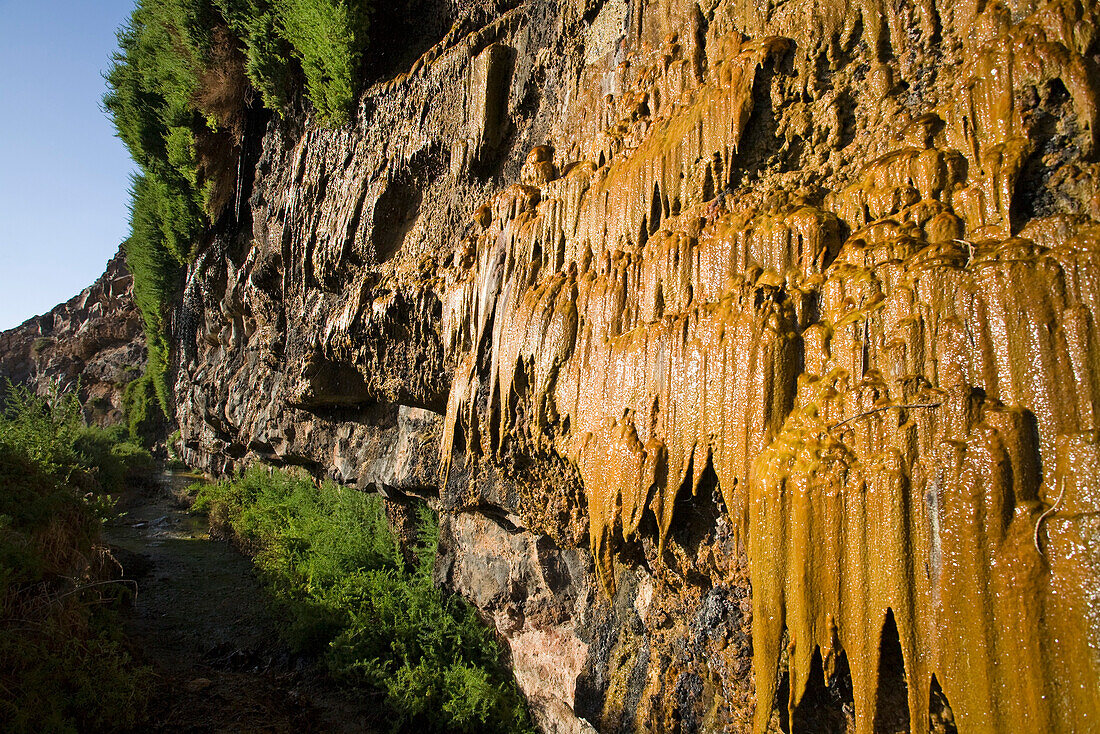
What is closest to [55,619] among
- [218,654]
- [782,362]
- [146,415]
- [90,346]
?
[218,654]

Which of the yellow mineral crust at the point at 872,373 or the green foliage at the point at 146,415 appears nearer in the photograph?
the yellow mineral crust at the point at 872,373

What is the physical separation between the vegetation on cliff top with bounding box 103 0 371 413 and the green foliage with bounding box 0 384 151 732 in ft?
23.3

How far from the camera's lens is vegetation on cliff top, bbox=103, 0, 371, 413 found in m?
9.02

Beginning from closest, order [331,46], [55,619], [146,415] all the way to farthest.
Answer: [55,619] < [331,46] < [146,415]

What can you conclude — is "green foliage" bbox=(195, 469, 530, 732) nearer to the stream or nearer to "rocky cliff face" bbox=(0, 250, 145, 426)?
the stream

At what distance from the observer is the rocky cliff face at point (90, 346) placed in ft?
85.8

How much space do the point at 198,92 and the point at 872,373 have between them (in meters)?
16.6

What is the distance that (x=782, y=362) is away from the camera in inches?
118

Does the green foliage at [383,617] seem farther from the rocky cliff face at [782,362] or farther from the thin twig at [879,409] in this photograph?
the thin twig at [879,409]

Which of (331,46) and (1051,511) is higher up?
(331,46)

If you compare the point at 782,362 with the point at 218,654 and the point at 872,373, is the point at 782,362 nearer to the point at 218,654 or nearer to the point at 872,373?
the point at 872,373

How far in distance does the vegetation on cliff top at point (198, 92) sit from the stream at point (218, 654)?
8.56 m

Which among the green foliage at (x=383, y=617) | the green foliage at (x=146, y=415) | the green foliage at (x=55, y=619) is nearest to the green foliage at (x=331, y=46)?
the green foliage at (x=383, y=617)

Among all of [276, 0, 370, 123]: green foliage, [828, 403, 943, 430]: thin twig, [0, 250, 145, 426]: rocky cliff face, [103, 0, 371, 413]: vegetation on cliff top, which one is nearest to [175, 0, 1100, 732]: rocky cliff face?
[828, 403, 943, 430]: thin twig
